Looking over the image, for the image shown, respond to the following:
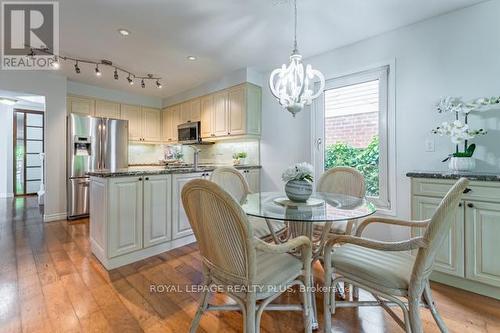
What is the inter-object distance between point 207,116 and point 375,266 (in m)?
3.79

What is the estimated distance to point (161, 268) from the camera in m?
2.32

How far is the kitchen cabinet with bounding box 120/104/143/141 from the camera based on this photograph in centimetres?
501

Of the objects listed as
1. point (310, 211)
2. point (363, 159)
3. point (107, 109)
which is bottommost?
point (310, 211)

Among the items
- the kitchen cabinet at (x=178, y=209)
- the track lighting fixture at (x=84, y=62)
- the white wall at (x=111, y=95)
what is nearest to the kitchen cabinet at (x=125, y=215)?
the kitchen cabinet at (x=178, y=209)

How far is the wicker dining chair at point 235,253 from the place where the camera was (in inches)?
41.4

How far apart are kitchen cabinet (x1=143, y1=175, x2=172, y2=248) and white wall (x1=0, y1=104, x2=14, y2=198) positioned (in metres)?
6.25

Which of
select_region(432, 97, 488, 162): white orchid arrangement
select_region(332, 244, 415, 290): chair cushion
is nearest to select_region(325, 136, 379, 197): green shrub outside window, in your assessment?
select_region(432, 97, 488, 162): white orchid arrangement

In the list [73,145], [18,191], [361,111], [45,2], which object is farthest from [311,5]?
[18,191]

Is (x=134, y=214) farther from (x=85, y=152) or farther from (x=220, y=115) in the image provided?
(x=85, y=152)

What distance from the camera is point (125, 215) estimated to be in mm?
2371

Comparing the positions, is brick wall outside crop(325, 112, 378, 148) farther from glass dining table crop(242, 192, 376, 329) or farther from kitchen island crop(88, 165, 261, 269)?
kitchen island crop(88, 165, 261, 269)

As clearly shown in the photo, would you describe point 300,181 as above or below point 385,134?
below

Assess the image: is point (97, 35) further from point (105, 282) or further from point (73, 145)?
point (105, 282)

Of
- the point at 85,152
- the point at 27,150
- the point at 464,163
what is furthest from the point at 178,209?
the point at 27,150
